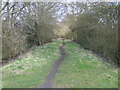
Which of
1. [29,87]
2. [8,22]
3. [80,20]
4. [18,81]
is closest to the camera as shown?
[29,87]

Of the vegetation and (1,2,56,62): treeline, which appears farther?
(1,2,56,62): treeline

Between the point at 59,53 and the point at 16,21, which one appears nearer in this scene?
the point at 16,21

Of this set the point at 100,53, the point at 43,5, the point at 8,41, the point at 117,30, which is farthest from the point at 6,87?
the point at 43,5

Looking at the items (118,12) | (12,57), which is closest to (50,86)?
(118,12)

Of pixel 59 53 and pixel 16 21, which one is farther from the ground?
pixel 16 21

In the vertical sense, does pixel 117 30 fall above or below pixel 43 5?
below

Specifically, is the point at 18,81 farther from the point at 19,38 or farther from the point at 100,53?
the point at 100,53

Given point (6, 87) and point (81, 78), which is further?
point (81, 78)

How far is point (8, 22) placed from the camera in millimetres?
11625

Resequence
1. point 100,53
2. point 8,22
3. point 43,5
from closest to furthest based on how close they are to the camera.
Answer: point 8,22, point 100,53, point 43,5

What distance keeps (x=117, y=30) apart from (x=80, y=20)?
34.3 ft

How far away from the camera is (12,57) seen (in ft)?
43.2

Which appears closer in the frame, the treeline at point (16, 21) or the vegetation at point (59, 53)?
the vegetation at point (59, 53)

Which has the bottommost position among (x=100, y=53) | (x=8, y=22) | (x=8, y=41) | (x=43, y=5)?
(x=100, y=53)
